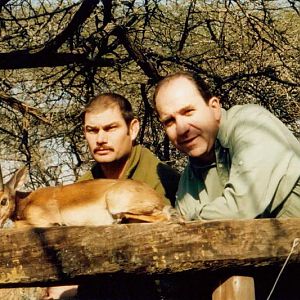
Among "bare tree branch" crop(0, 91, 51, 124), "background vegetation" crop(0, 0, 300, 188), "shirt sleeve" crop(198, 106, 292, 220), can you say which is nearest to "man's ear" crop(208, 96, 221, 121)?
"shirt sleeve" crop(198, 106, 292, 220)

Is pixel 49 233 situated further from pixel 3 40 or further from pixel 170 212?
pixel 3 40

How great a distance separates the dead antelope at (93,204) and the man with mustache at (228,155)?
25 centimetres

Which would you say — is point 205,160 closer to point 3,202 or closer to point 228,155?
point 228,155

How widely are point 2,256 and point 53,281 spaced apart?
0.20 m

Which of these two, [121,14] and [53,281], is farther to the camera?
[121,14]

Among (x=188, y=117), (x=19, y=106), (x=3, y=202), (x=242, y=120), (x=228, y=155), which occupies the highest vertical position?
(x=19, y=106)

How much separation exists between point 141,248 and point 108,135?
2.03 metres

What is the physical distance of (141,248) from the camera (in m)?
2.65

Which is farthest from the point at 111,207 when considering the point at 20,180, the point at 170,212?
the point at 20,180

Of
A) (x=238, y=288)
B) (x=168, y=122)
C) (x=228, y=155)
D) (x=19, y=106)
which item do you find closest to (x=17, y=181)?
(x=19, y=106)

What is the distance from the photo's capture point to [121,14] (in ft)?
27.2

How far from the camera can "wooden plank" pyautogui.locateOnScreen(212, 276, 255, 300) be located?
2910 millimetres

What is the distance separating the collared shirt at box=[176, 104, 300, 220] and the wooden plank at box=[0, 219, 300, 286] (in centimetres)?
37

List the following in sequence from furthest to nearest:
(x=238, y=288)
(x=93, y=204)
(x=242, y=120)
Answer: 1. (x=93, y=204)
2. (x=242, y=120)
3. (x=238, y=288)
